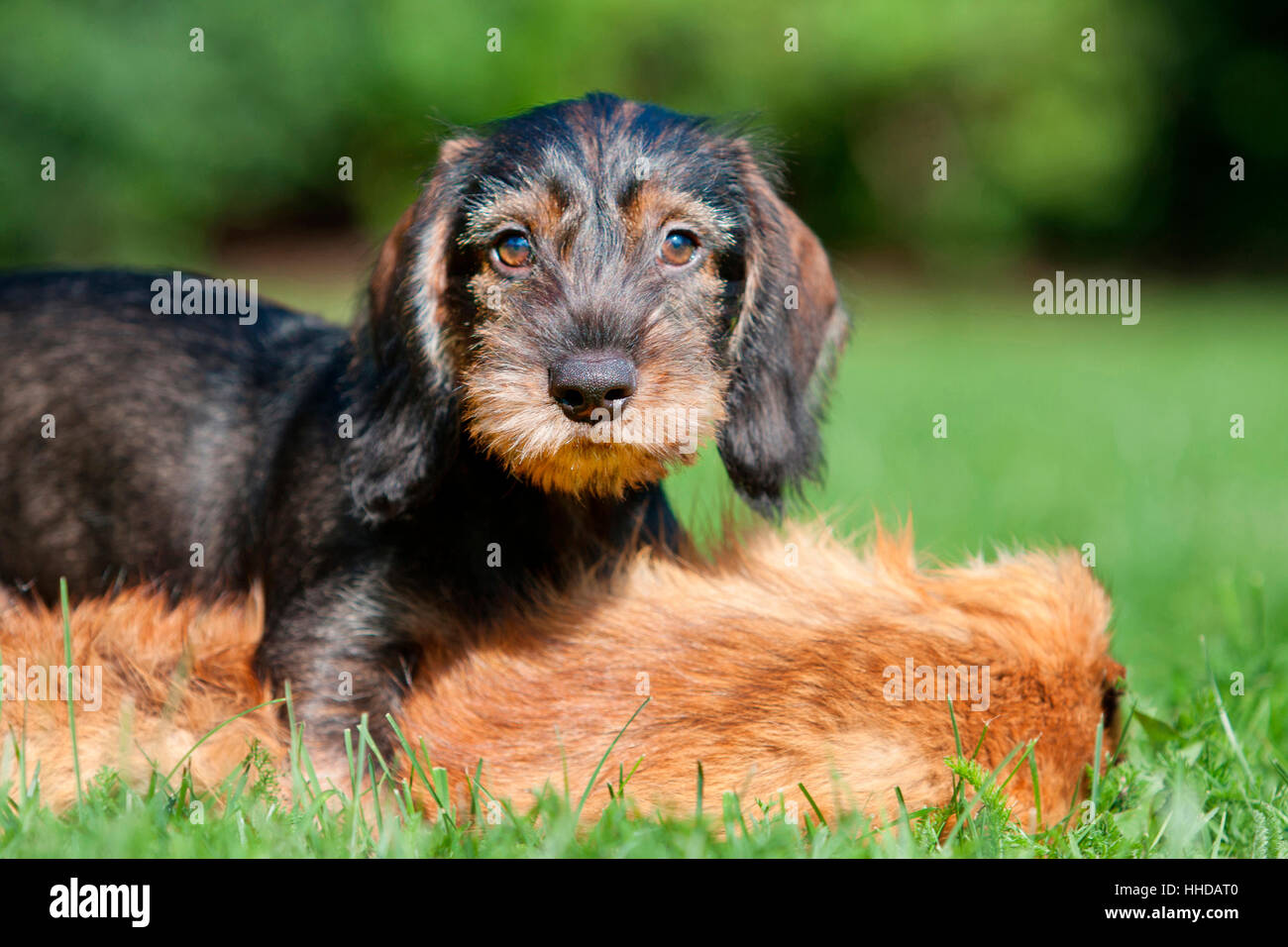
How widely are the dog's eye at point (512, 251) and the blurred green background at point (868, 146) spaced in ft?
18.2

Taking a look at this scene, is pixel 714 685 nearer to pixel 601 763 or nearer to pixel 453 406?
pixel 601 763

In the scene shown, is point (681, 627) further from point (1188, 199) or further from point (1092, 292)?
point (1188, 199)

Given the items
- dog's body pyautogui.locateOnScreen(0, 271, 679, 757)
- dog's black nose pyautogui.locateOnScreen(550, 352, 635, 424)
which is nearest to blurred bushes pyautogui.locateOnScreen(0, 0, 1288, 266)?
dog's body pyautogui.locateOnScreen(0, 271, 679, 757)

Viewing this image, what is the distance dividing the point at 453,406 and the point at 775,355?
0.87m

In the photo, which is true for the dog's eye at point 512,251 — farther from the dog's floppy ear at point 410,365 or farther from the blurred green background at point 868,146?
the blurred green background at point 868,146

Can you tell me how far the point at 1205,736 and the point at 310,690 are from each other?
206 cm

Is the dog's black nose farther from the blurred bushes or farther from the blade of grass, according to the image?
the blurred bushes

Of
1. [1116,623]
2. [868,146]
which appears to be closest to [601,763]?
[1116,623]

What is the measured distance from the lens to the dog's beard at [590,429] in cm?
264

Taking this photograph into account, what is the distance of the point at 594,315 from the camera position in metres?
2.84

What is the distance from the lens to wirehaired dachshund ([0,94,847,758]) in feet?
9.29

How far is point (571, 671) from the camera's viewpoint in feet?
8.04
